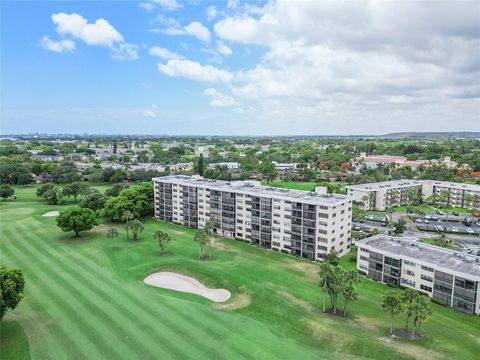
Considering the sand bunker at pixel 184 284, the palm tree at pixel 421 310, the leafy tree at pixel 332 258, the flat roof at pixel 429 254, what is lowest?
the sand bunker at pixel 184 284

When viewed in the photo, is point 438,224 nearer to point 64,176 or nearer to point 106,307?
point 106,307

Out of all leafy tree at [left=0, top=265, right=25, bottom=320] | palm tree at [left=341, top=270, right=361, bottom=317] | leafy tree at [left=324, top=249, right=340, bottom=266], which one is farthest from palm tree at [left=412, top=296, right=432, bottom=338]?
leafy tree at [left=0, top=265, right=25, bottom=320]

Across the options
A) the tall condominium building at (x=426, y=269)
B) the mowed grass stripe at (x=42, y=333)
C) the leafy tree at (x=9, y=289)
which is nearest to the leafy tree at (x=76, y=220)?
the mowed grass stripe at (x=42, y=333)

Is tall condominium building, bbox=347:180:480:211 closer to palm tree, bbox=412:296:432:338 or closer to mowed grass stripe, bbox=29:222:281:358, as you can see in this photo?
palm tree, bbox=412:296:432:338

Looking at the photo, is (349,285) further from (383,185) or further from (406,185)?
(406,185)

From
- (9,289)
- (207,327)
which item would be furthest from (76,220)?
(207,327)

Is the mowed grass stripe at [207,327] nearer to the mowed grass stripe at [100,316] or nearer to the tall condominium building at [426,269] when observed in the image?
the mowed grass stripe at [100,316]
